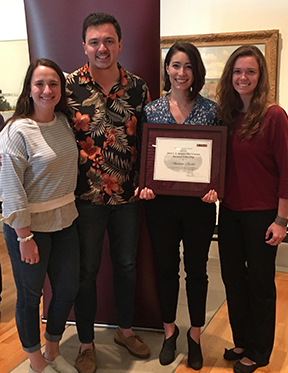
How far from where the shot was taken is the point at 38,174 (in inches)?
64.2

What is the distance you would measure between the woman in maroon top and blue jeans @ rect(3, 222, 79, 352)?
74cm

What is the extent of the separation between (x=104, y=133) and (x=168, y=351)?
3.94 feet

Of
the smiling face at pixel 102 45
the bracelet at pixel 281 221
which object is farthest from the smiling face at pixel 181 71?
the bracelet at pixel 281 221

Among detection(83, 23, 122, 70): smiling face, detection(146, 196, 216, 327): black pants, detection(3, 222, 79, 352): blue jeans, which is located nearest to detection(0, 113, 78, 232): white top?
detection(3, 222, 79, 352): blue jeans

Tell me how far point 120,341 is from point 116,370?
0.72 feet

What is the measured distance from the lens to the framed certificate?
178 cm

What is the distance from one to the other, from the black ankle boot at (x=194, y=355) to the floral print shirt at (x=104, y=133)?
0.85 meters

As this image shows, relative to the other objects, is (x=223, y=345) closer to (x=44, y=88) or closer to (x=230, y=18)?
(x=44, y=88)

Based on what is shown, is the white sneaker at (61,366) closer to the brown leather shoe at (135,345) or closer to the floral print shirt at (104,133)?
the brown leather shoe at (135,345)

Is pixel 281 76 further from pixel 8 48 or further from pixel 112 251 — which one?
pixel 8 48

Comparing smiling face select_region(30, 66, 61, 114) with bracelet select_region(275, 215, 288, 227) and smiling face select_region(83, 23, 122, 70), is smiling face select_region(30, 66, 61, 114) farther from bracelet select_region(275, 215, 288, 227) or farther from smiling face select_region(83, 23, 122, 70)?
bracelet select_region(275, 215, 288, 227)

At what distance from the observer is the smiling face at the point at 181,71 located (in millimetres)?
1768

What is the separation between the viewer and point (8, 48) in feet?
13.3

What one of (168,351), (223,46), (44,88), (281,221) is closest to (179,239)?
(281,221)
